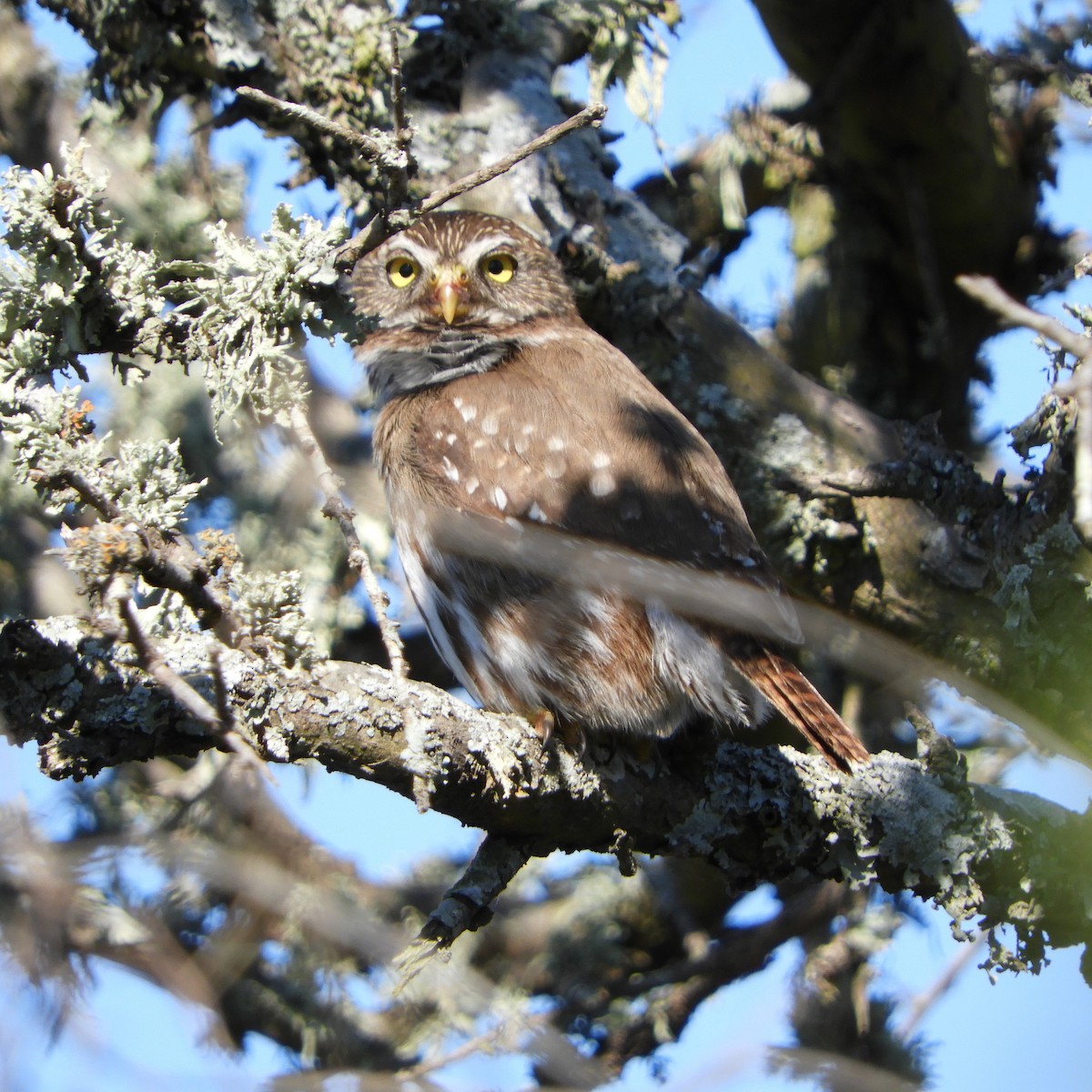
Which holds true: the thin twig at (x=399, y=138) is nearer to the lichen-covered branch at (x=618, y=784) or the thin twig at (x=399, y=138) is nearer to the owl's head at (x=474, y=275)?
the lichen-covered branch at (x=618, y=784)

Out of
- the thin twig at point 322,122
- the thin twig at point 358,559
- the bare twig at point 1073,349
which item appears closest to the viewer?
the bare twig at point 1073,349

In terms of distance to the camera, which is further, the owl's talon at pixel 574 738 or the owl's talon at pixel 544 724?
the owl's talon at pixel 574 738

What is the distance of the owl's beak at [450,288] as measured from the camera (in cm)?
421

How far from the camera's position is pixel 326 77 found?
4.47 m

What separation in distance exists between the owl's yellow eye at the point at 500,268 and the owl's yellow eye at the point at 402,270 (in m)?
0.27

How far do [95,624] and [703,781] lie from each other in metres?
1.61

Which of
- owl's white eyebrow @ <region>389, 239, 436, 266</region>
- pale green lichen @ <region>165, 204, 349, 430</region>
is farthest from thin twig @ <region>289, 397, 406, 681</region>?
owl's white eyebrow @ <region>389, 239, 436, 266</region>

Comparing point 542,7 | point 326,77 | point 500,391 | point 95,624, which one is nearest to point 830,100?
point 542,7

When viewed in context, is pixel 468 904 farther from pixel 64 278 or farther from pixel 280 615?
pixel 64 278

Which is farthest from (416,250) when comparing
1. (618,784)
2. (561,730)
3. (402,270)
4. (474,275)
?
(618,784)

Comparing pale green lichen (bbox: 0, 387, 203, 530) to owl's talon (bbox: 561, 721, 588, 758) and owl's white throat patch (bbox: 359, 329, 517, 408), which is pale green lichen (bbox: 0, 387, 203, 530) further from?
owl's white throat patch (bbox: 359, 329, 517, 408)

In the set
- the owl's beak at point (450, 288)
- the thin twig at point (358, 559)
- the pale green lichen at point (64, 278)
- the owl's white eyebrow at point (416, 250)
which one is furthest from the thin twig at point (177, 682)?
the owl's white eyebrow at point (416, 250)

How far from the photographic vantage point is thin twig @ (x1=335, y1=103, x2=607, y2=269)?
2.11 m

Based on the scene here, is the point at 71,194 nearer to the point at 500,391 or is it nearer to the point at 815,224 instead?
the point at 500,391
